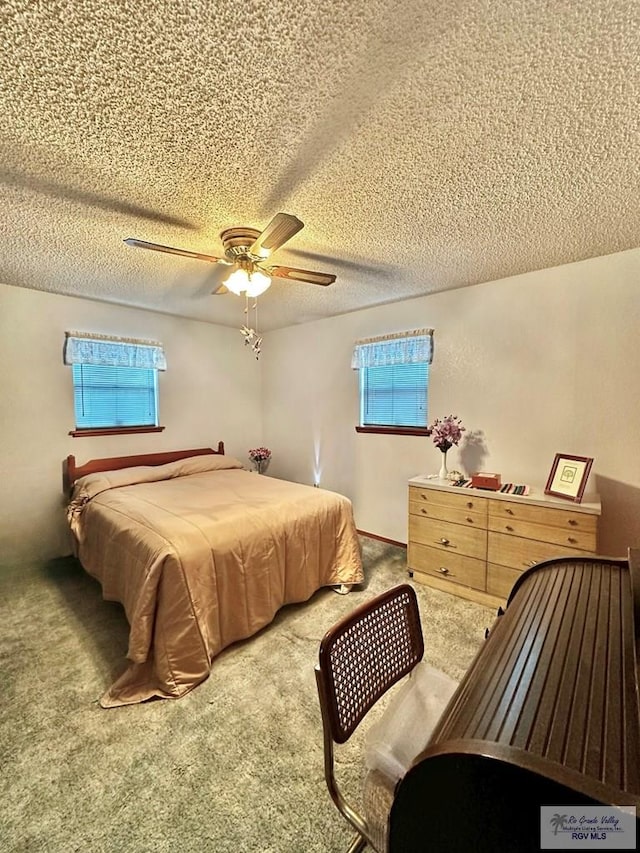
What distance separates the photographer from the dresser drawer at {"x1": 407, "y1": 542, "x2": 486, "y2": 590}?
104 inches

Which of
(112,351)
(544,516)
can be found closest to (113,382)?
(112,351)

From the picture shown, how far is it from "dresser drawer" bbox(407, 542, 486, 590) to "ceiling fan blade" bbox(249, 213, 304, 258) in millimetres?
2412

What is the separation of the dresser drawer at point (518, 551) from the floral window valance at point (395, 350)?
1.66m

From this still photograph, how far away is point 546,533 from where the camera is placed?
2348mm

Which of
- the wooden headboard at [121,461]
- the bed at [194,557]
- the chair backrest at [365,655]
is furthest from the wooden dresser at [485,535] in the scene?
the wooden headboard at [121,461]

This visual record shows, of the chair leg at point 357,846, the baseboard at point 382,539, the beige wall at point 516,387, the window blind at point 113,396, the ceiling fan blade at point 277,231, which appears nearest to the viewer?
the chair leg at point 357,846

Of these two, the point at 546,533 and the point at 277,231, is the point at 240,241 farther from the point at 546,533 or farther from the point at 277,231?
the point at 546,533

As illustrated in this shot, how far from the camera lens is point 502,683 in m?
A: 0.72

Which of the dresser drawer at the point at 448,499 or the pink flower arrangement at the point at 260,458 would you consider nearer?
the dresser drawer at the point at 448,499

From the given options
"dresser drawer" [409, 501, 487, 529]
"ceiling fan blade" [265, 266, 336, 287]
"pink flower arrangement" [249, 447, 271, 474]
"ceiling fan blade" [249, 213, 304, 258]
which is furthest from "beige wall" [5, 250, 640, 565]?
"ceiling fan blade" [249, 213, 304, 258]

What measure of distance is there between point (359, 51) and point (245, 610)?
8.34ft

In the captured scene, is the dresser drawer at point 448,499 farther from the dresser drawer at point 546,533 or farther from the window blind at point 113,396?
the window blind at point 113,396

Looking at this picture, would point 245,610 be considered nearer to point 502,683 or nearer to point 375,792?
point 375,792

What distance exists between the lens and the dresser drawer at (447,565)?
2.64 meters
